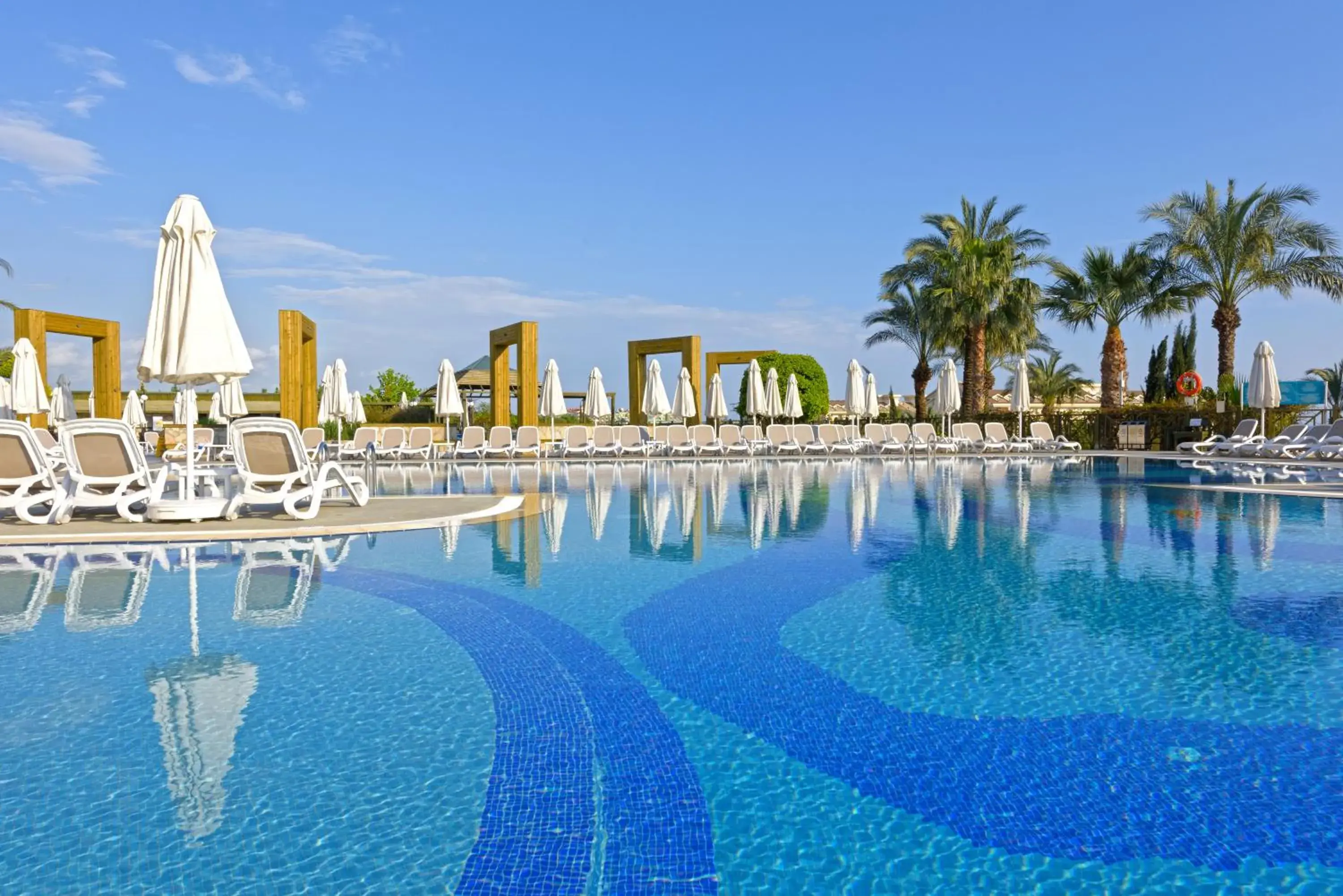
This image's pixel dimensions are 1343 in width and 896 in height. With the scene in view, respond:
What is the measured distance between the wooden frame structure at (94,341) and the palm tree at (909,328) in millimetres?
25106

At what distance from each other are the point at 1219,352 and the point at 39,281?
115 ft

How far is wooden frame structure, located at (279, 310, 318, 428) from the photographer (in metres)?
21.3

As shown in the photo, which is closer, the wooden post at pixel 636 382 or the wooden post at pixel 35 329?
the wooden post at pixel 35 329

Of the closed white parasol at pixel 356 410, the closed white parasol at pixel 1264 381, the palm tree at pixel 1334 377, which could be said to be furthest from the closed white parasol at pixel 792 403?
the palm tree at pixel 1334 377

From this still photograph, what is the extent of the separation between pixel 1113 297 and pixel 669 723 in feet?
87.6

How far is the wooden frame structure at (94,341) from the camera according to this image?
22.9 metres

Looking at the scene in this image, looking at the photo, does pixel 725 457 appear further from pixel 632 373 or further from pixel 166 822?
pixel 166 822

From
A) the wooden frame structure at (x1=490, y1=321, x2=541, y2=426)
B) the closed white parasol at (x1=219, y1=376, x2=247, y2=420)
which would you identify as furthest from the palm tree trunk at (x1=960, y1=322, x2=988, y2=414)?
the closed white parasol at (x1=219, y1=376, x2=247, y2=420)

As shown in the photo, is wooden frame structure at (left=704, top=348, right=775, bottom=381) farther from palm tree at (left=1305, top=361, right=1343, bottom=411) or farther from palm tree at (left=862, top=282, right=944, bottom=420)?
palm tree at (left=1305, top=361, right=1343, bottom=411)

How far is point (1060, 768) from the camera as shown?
2906 millimetres

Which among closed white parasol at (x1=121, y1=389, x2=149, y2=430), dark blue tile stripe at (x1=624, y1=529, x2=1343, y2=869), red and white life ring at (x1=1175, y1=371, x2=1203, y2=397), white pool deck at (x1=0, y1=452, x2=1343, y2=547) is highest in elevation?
red and white life ring at (x1=1175, y1=371, x2=1203, y2=397)

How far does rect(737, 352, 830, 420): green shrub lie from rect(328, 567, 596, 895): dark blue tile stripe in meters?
29.1

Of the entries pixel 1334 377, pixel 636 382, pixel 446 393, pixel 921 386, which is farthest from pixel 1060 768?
pixel 1334 377

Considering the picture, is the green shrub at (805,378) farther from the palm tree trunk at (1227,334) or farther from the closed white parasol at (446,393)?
the palm tree trunk at (1227,334)
